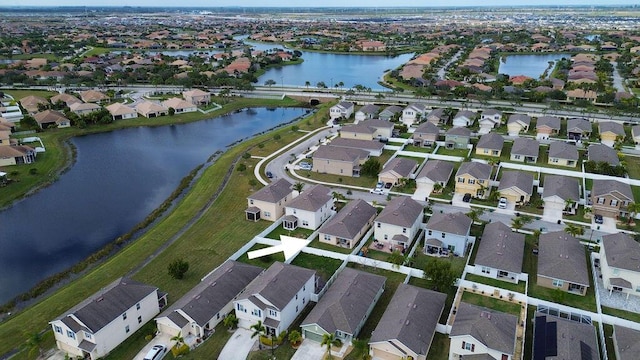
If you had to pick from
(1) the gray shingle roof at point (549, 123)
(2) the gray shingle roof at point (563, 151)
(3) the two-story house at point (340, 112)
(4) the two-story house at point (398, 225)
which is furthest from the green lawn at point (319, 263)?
(1) the gray shingle roof at point (549, 123)

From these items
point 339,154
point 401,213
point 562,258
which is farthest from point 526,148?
point 401,213

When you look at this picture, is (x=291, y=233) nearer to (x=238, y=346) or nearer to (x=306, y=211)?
(x=306, y=211)

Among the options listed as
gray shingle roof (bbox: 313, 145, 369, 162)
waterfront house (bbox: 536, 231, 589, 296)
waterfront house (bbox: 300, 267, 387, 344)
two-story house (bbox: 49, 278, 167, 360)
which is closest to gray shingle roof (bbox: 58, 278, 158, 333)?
two-story house (bbox: 49, 278, 167, 360)

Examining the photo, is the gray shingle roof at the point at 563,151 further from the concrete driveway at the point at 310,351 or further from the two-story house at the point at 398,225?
the concrete driveway at the point at 310,351

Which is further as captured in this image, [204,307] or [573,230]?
[573,230]

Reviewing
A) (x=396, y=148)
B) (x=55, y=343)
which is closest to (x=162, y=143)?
(x=396, y=148)

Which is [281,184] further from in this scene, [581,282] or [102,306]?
[581,282]

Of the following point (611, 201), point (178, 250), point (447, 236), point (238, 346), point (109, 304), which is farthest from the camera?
point (611, 201)
